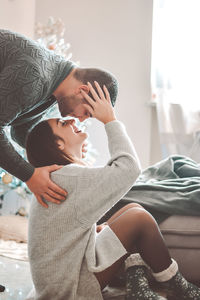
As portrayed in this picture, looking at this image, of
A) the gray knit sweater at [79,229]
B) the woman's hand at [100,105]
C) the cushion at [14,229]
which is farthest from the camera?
the cushion at [14,229]

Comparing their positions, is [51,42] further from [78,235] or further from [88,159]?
[78,235]

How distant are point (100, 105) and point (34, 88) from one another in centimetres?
22

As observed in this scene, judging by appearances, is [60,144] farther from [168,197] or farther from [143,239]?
[168,197]

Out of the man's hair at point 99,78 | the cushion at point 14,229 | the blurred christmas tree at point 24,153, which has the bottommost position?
the cushion at point 14,229

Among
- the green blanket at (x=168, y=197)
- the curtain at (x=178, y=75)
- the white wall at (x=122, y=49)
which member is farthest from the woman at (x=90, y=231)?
the white wall at (x=122, y=49)

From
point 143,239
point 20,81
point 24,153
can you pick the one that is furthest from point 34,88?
point 24,153

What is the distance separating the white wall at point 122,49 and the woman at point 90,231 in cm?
224

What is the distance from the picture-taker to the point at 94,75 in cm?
136

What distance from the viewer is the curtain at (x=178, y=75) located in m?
3.34

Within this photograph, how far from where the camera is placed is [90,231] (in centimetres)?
126

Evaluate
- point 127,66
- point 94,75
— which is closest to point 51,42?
point 127,66

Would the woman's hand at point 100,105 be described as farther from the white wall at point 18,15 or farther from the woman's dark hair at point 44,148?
the white wall at point 18,15

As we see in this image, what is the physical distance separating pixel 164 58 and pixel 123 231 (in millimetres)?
2396

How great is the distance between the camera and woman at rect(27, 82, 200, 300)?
1206 mm
